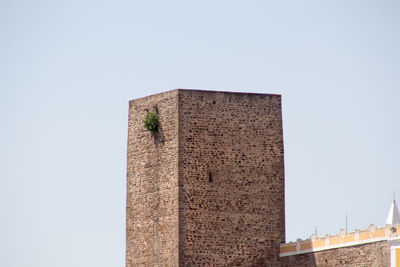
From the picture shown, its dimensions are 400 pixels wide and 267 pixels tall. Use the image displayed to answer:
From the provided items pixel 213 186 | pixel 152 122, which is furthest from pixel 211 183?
pixel 152 122

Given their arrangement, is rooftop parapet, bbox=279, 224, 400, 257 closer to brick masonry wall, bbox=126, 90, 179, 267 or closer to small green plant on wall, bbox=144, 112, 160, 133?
brick masonry wall, bbox=126, 90, 179, 267

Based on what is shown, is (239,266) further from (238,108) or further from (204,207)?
(238,108)

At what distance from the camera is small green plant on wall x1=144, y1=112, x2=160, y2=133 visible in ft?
141

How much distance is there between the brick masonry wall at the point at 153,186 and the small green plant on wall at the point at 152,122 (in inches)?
6.6

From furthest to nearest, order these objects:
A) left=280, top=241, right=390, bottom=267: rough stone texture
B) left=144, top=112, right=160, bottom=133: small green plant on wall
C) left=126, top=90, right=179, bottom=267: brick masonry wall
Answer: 1. left=144, top=112, right=160, bottom=133: small green plant on wall
2. left=126, top=90, right=179, bottom=267: brick masonry wall
3. left=280, top=241, right=390, bottom=267: rough stone texture

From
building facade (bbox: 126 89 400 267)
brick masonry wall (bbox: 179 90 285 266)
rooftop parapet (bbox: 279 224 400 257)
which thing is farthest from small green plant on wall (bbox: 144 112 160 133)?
rooftop parapet (bbox: 279 224 400 257)

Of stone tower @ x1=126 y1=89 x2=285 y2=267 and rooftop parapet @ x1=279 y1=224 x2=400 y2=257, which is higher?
stone tower @ x1=126 y1=89 x2=285 y2=267

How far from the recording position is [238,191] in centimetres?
4219

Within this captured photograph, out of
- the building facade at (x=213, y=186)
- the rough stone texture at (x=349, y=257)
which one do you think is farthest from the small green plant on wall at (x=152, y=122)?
the rough stone texture at (x=349, y=257)

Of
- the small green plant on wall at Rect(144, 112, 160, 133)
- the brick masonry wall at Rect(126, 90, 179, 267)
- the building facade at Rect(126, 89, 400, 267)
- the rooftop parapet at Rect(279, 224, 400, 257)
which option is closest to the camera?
the rooftop parapet at Rect(279, 224, 400, 257)

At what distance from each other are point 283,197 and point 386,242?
5.31 metres

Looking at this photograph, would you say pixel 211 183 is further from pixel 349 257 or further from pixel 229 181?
pixel 349 257

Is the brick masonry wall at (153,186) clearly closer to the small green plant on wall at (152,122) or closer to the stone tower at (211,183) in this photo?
the stone tower at (211,183)

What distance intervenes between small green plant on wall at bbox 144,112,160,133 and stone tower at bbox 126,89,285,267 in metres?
0.16
